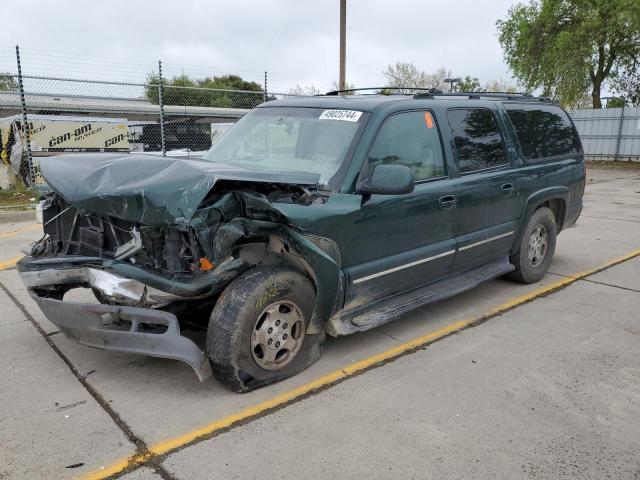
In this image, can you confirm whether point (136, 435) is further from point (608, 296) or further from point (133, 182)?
point (608, 296)

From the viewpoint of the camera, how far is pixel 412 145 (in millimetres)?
4184

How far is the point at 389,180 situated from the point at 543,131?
2.87m

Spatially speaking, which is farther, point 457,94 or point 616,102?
point 616,102

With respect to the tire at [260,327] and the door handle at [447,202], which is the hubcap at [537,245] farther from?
the tire at [260,327]

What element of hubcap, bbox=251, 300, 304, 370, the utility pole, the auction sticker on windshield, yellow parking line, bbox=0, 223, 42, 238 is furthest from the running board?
the utility pole

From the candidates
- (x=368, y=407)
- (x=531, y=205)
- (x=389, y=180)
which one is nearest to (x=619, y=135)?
(x=531, y=205)

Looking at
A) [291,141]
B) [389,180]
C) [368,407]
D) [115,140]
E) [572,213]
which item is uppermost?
[291,141]

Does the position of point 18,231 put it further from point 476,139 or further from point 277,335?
point 476,139

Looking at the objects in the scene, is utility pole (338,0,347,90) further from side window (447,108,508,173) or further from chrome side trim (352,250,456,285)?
chrome side trim (352,250,456,285)

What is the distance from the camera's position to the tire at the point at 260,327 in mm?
3193

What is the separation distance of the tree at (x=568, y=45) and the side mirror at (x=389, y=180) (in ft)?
71.0

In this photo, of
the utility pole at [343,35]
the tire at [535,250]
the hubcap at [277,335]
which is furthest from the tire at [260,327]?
the utility pole at [343,35]

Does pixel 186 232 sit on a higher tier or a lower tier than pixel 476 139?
lower

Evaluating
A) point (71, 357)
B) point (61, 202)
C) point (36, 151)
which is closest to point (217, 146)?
point (61, 202)
